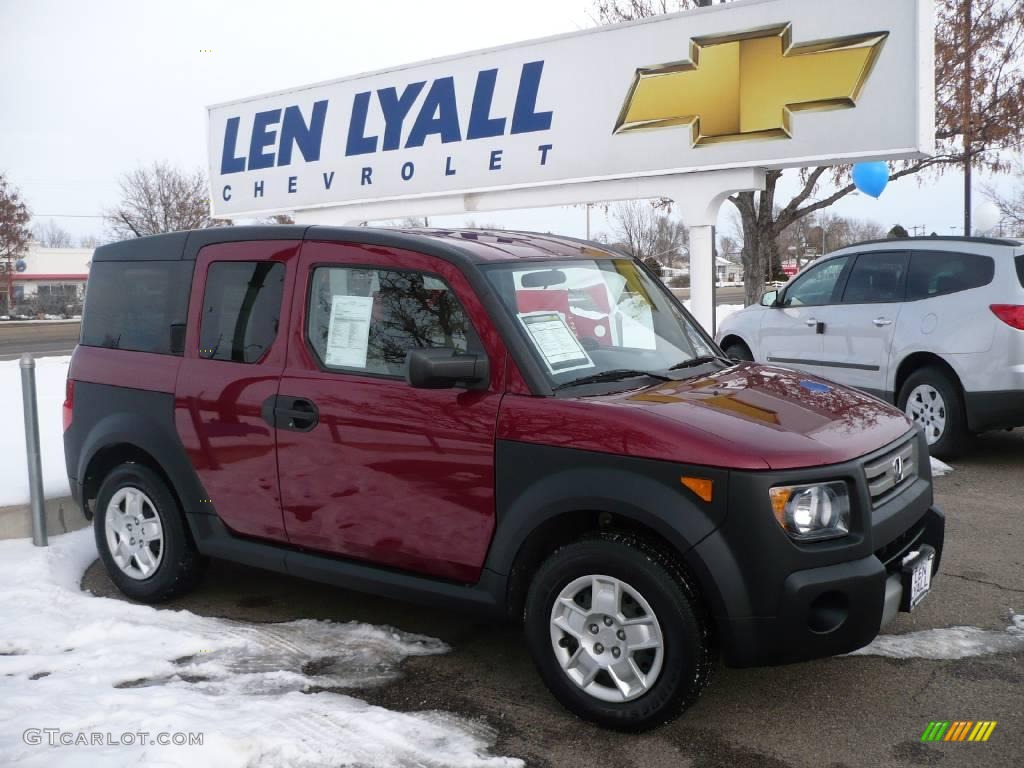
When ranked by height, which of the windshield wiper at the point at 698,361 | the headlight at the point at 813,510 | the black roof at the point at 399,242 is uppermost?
the black roof at the point at 399,242

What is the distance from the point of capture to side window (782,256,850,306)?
8.99 m

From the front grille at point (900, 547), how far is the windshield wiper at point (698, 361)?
1.13 meters

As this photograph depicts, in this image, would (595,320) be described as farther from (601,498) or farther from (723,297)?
(723,297)

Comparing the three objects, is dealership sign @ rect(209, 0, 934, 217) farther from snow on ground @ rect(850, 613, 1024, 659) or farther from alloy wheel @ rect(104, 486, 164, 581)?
alloy wheel @ rect(104, 486, 164, 581)

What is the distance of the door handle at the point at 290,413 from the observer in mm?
4102

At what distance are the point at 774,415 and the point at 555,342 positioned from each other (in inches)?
35.2

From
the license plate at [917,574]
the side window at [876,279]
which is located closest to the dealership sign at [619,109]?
the side window at [876,279]

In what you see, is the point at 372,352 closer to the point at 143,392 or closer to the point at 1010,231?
the point at 143,392

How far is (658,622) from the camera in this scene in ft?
10.6

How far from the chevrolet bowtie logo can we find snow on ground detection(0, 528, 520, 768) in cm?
708

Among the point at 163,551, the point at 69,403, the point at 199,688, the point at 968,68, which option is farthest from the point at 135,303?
the point at 968,68

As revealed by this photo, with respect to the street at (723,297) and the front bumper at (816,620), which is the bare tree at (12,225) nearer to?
the street at (723,297)

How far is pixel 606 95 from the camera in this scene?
10.6 metres

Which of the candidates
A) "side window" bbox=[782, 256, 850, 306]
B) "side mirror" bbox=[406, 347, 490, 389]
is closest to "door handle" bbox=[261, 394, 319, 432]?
"side mirror" bbox=[406, 347, 490, 389]
